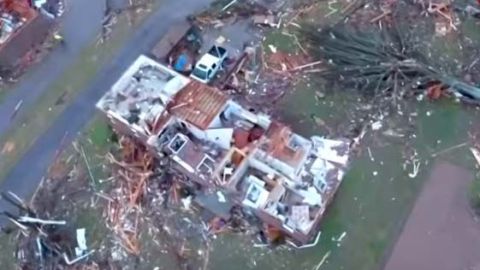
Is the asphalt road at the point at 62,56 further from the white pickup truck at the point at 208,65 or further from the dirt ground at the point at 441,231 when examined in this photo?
the dirt ground at the point at 441,231

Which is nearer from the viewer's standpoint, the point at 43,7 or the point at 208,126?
the point at 208,126

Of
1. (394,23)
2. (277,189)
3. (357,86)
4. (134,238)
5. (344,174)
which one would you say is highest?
(394,23)

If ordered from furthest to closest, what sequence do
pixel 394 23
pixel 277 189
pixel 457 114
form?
pixel 394 23, pixel 457 114, pixel 277 189

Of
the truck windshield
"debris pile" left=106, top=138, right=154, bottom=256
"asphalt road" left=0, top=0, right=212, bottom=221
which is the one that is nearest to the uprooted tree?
the truck windshield

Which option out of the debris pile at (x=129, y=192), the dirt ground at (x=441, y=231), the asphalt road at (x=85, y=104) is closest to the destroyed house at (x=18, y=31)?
the asphalt road at (x=85, y=104)

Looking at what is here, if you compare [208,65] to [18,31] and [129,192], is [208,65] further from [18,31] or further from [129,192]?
[18,31]

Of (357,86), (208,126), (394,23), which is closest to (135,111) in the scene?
(208,126)

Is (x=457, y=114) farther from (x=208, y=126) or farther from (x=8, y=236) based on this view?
(x=8, y=236)
